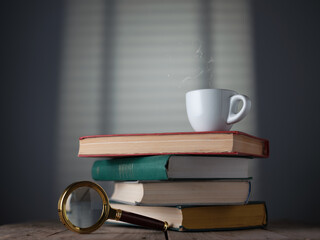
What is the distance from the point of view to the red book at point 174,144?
68 cm

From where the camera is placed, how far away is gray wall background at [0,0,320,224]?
1.33 meters

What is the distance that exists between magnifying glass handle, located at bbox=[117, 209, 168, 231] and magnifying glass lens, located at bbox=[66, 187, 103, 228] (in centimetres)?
4

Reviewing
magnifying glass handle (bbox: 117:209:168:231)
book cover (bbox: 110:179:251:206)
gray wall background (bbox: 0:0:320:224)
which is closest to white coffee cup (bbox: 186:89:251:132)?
book cover (bbox: 110:179:251:206)

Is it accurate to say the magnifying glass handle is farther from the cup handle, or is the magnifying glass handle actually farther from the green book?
the cup handle

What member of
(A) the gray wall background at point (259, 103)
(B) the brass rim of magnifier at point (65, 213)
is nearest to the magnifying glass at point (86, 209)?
(B) the brass rim of magnifier at point (65, 213)

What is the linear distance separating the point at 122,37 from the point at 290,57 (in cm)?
65

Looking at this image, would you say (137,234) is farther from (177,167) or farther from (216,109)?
(216,109)

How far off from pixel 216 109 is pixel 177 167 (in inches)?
6.0

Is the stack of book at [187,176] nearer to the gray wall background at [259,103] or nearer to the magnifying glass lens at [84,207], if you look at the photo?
the magnifying glass lens at [84,207]

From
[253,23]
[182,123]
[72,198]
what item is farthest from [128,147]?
[253,23]

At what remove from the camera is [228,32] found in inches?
55.6

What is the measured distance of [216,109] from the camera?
29.8 inches

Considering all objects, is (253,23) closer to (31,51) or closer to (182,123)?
(182,123)

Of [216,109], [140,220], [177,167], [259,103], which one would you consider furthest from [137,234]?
[259,103]
